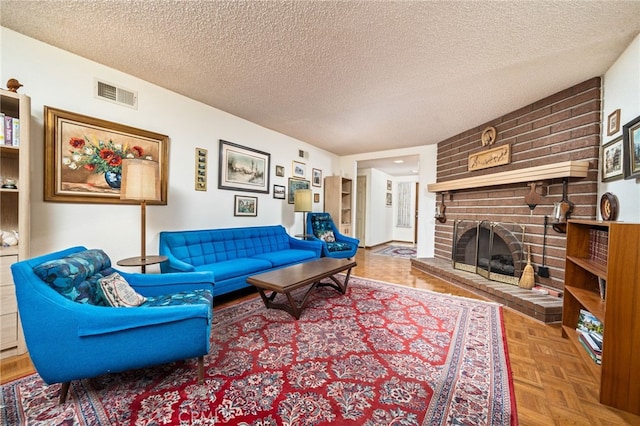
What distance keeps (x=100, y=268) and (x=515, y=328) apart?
3552 millimetres

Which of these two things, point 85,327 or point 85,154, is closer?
point 85,327

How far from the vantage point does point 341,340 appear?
2078 millimetres

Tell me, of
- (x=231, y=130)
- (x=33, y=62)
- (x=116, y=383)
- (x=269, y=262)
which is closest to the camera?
(x=116, y=383)

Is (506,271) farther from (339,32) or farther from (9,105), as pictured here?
(9,105)

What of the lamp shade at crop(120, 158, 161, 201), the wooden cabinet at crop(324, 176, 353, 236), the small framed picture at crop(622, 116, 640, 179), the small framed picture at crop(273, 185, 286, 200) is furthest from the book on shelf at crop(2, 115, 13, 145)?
the wooden cabinet at crop(324, 176, 353, 236)

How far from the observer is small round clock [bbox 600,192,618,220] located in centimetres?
211

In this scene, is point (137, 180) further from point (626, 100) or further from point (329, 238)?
point (626, 100)

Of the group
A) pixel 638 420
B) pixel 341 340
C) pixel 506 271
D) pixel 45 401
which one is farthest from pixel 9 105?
pixel 506 271

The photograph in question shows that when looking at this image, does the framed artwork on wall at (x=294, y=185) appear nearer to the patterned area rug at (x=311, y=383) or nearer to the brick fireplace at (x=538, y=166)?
the patterned area rug at (x=311, y=383)

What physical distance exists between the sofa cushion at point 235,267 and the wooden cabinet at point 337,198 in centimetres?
266

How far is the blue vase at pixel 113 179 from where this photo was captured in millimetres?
2506

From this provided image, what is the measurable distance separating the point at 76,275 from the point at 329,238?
376 cm

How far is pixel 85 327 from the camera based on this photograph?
51.1 inches

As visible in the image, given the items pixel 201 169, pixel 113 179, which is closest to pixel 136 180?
pixel 113 179
